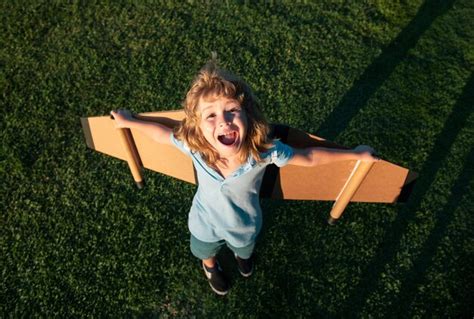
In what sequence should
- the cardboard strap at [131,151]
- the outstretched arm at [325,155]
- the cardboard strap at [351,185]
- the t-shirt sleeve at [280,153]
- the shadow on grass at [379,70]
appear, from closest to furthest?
1. the t-shirt sleeve at [280,153]
2. the outstretched arm at [325,155]
3. the cardboard strap at [351,185]
4. the cardboard strap at [131,151]
5. the shadow on grass at [379,70]

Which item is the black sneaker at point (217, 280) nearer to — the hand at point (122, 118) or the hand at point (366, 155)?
the hand at point (122, 118)

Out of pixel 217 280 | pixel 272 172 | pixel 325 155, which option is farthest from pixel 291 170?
pixel 217 280

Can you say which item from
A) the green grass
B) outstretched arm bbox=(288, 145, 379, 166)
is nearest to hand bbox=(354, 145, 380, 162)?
outstretched arm bbox=(288, 145, 379, 166)

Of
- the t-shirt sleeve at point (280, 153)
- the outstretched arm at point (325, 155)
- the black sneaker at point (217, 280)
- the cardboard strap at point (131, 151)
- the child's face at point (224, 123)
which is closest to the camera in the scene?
the child's face at point (224, 123)

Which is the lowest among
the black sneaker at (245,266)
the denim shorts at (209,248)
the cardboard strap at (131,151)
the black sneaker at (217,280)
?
the black sneaker at (217,280)

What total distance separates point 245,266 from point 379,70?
2.87 m

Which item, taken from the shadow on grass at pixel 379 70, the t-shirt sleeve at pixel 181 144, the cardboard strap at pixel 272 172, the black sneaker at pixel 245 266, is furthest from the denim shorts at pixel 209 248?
the shadow on grass at pixel 379 70

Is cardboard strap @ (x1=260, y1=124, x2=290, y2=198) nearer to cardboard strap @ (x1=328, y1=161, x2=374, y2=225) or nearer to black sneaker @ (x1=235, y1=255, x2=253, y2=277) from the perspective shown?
cardboard strap @ (x1=328, y1=161, x2=374, y2=225)

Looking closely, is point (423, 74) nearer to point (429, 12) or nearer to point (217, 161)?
point (429, 12)

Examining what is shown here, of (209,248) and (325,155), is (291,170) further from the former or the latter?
(209,248)

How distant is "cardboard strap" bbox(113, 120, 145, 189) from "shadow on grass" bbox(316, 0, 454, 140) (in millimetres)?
2003

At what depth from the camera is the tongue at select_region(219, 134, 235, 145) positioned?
2.45 m

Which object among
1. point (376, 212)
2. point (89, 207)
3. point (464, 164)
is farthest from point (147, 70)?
point (464, 164)

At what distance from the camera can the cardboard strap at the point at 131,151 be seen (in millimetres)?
3118
